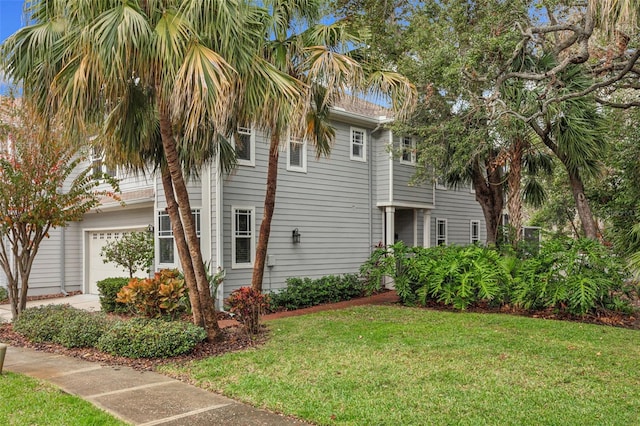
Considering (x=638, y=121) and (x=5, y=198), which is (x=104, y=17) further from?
(x=638, y=121)

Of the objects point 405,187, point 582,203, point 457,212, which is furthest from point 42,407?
point 457,212

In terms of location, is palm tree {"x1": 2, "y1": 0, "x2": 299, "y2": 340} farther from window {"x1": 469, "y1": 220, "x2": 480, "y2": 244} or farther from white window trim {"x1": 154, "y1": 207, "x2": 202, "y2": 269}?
window {"x1": 469, "y1": 220, "x2": 480, "y2": 244}

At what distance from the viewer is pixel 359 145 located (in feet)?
49.8

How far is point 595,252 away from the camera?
10070 mm

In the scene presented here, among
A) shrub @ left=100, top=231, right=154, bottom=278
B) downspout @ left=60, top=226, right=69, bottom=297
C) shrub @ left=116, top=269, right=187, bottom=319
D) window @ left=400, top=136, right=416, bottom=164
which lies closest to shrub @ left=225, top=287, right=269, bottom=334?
shrub @ left=116, top=269, right=187, bottom=319

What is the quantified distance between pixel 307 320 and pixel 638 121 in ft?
29.8

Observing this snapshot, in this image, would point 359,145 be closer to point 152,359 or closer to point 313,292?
point 313,292

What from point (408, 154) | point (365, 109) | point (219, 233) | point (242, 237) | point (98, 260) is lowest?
point (98, 260)

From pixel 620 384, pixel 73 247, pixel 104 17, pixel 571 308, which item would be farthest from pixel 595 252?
pixel 73 247

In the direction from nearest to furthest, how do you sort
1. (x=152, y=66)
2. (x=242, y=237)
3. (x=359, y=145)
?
(x=152, y=66) < (x=242, y=237) < (x=359, y=145)

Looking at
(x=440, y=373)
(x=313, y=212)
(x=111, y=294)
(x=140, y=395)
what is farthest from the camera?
(x=313, y=212)

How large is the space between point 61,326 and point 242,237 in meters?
4.66

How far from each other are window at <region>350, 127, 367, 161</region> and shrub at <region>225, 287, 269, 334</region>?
7.45 m

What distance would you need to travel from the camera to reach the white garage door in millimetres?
15086
